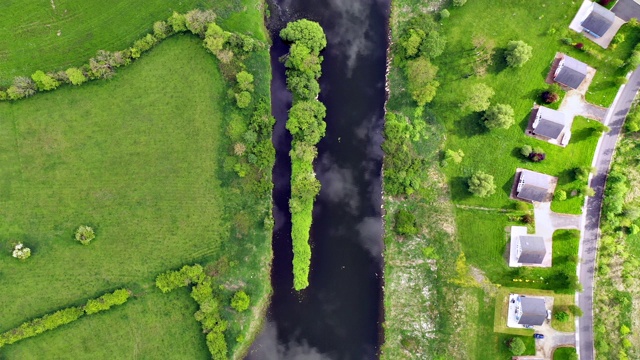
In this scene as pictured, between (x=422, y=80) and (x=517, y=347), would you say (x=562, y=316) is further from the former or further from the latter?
(x=422, y=80)

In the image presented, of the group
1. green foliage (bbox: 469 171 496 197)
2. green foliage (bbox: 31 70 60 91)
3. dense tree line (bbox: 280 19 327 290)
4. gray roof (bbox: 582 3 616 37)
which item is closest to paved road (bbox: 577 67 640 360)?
gray roof (bbox: 582 3 616 37)

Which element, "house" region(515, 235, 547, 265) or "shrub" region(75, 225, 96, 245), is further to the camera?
"shrub" region(75, 225, 96, 245)

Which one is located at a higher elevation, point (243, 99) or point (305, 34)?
point (305, 34)

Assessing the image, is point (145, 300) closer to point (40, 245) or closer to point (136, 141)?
point (40, 245)

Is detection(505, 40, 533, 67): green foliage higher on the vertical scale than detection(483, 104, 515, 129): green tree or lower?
higher

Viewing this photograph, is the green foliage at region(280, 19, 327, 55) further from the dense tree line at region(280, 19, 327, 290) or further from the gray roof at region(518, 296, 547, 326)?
the gray roof at region(518, 296, 547, 326)

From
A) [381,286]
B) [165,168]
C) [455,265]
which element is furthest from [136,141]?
[455,265]

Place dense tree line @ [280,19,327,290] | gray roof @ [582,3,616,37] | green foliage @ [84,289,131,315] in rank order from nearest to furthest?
green foliage @ [84,289,131,315]
gray roof @ [582,3,616,37]
dense tree line @ [280,19,327,290]

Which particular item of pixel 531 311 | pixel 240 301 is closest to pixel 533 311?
pixel 531 311
